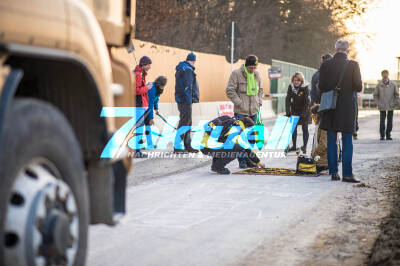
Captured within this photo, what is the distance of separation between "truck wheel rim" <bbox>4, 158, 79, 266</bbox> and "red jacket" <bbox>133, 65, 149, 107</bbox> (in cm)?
1004

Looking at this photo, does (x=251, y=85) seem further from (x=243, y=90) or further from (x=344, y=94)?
(x=344, y=94)

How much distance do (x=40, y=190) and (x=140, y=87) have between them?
1037 cm

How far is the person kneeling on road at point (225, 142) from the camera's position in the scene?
32.7 feet

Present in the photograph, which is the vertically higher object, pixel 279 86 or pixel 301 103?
pixel 279 86

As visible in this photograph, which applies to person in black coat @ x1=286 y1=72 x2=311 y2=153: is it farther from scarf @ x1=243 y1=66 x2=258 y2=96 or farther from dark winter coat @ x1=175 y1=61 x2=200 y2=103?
scarf @ x1=243 y1=66 x2=258 y2=96

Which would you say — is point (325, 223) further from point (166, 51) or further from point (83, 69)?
point (166, 51)

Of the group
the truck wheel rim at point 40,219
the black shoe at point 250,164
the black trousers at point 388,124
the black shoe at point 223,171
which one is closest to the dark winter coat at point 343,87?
the black shoe at point 223,171

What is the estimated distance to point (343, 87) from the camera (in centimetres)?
→ 948

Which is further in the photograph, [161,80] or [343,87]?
[161,80]

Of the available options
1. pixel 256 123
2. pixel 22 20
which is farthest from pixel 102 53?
pixel 256 123

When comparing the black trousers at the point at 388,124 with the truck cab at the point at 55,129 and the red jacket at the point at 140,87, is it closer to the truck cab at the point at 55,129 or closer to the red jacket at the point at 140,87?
the red jacket at the point at 140,87

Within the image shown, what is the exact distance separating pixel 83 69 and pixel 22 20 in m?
0.57

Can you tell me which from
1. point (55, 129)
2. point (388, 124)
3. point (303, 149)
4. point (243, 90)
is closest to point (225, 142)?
point (243, 90)

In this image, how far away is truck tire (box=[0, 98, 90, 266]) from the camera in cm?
234
